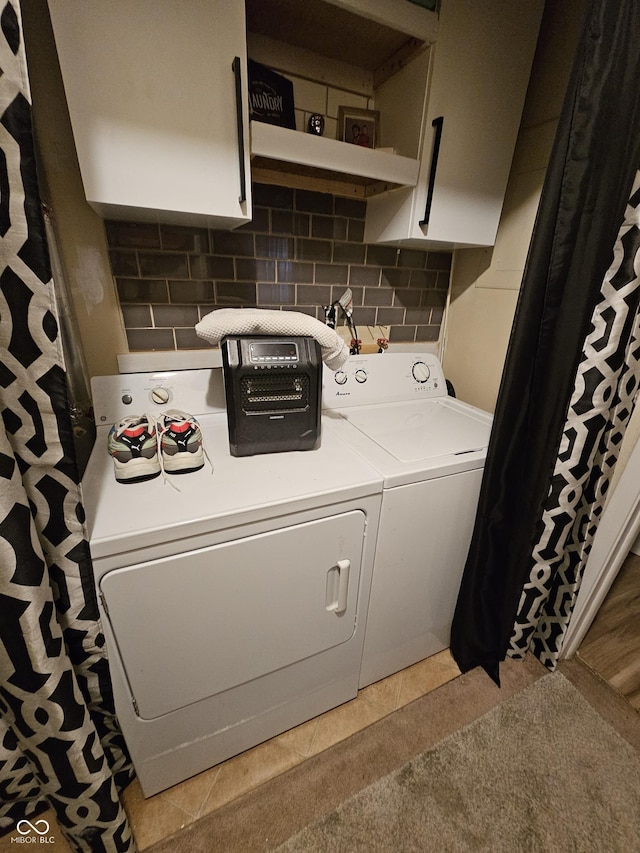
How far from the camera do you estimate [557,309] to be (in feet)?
3.21

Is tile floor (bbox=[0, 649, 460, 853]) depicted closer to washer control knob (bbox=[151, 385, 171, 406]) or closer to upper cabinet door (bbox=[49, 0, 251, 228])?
washer control knob (bbox=[151, 385, 171, 406])

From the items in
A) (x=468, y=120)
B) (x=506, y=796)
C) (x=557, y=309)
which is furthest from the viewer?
(x=468, y=120)

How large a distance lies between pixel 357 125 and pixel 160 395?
4.07ft

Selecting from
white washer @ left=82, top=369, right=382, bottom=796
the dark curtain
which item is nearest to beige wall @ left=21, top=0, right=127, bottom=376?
white washer @ left=82, top=369, right=382, bottom=796

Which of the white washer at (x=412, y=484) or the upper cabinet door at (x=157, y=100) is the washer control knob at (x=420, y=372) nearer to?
the white washer at (x=412, y=484)

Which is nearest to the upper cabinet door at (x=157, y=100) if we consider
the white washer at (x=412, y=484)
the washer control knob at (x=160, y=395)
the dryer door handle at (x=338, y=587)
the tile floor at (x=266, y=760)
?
the washer control knob at (x=160, y=395)

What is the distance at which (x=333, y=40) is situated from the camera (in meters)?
1.19

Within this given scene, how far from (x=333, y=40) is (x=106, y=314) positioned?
3.91 ft

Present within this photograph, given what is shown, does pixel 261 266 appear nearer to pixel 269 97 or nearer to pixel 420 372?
pixel 269 97

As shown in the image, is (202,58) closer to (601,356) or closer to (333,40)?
(333,40)

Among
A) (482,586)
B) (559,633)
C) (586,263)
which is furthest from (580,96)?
(559,633)

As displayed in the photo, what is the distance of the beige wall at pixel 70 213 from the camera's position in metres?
0.98

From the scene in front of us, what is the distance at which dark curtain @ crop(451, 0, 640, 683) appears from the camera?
2.64 ft

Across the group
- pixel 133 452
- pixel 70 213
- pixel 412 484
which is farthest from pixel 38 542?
pixel 70 213
